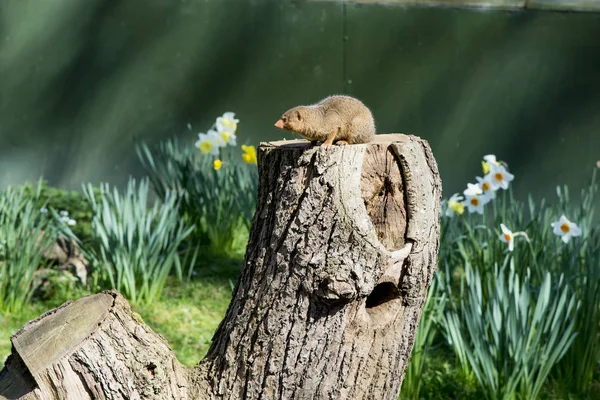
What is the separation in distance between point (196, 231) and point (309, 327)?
2875mm

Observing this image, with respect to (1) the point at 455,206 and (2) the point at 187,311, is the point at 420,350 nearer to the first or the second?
(1) the point at 455,206

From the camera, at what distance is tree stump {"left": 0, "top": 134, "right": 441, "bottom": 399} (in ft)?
6.42

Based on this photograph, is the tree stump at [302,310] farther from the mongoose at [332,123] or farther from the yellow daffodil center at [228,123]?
the yellow daffodil center at [228,123]

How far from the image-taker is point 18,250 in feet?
12.9

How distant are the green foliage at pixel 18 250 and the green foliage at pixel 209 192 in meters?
0.79

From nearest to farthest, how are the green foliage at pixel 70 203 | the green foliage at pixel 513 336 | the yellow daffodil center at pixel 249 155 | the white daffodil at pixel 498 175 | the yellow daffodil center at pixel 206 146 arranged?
the green foliage at pixel 513 336 → the white daffodil at pixel 498 175 → the yellow daffodil center at pixel 249 155 → the yellow daffodil center at pixel 206 146 → the green foliage at pixel 70 203

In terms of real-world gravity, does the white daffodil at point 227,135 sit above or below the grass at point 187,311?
above

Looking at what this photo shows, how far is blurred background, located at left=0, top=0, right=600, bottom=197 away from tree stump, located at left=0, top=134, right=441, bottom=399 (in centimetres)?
380

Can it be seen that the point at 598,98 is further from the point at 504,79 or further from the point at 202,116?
the point at 202,116

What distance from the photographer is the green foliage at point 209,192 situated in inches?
178

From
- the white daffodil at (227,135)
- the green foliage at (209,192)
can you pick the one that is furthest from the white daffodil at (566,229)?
the white daffodil at (227,135)

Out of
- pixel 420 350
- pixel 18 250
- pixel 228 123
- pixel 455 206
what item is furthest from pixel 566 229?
pixel 18 250

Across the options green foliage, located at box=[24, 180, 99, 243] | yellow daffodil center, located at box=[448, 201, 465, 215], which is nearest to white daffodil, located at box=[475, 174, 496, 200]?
yellow daffodil center, located at box=[448, 201, 465, 215]

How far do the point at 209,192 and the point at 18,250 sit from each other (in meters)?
1.14
